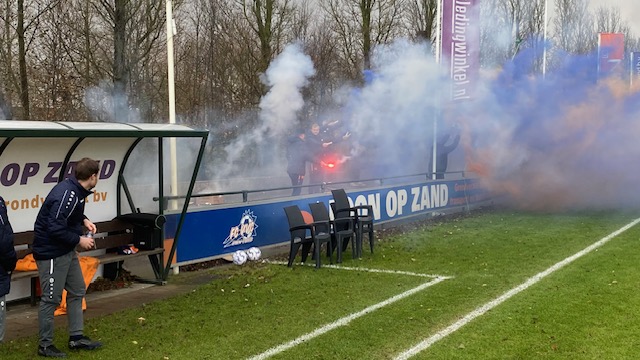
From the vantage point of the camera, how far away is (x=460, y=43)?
16.8m

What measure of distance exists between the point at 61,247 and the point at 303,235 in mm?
5360

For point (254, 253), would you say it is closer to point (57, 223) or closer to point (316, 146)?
point (57, 223)

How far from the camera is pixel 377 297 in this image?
829 cm

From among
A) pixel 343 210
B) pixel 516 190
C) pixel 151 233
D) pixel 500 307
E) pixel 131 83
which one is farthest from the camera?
pixel 131 83

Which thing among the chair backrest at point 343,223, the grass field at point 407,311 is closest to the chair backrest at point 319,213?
the chair backrest at point 343,223

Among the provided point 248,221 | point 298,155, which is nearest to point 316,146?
point 298,155

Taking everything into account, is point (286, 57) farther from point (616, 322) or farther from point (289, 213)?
point (616, 322)

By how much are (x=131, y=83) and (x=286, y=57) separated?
5028 millimetres

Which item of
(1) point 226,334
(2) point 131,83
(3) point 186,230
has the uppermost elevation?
(2) point 131,83

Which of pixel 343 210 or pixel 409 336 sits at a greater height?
pixel 343 210

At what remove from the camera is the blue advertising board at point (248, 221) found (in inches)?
397

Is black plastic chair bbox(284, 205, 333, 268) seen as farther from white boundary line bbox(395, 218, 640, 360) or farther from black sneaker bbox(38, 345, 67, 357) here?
black sneaker bbox(38, 345, 67, 357)

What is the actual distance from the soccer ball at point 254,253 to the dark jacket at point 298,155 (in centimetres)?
589

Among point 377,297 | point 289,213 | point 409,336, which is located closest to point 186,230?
point 289,213
